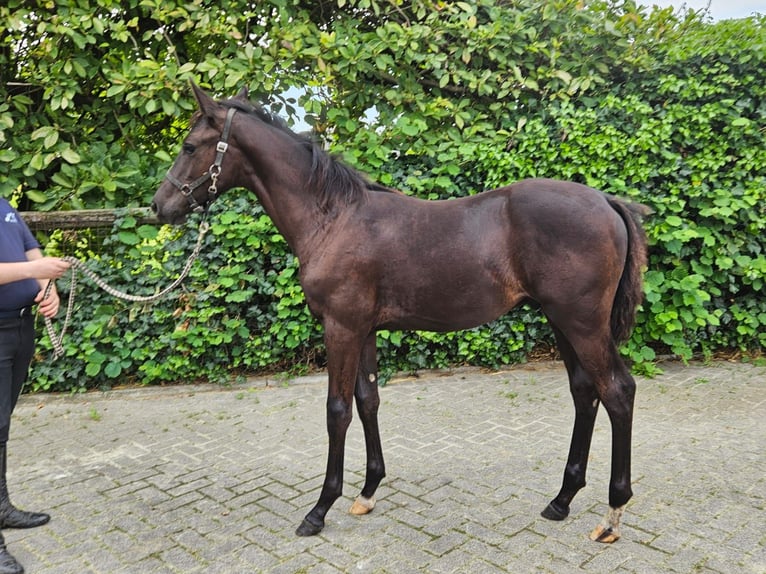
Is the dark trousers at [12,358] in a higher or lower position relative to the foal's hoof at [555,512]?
higher

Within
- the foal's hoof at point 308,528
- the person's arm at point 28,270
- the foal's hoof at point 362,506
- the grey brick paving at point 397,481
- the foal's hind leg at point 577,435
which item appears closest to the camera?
the person's arm at point 28,270

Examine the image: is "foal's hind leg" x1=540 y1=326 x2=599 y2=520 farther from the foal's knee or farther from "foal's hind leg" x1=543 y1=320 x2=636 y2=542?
the foal's knee

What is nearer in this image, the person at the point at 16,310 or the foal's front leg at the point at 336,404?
the person at the point at 16,310

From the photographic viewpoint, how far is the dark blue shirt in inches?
113

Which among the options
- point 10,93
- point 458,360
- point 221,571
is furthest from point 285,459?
point 10,93

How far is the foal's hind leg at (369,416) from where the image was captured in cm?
330

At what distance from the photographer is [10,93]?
6.18m

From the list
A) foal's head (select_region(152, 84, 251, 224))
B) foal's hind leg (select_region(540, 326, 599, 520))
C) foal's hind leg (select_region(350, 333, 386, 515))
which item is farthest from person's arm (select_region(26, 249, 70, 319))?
foal's hind leg (select_region(540, 326, 599, 520))

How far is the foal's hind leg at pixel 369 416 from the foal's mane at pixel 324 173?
31.9 inches

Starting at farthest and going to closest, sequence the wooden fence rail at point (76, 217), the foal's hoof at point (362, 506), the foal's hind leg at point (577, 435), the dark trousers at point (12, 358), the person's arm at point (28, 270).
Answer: the wooden fence rail at point (76, 217) → the foal's hoof at point (362, 506) → the foal's hind leg at point (577, 435) → the dark trousers at point (12, 358) → the person's arm at point (28, 270)

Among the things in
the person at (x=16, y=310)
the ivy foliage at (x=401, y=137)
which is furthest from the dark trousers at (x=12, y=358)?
the ivy foliage at (x=401, y=137)

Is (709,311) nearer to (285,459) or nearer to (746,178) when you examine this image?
(746,178)

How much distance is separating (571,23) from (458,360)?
3.91 metres

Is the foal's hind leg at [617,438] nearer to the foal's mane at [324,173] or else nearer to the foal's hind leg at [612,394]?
the foal's hind leg at [612,394]
